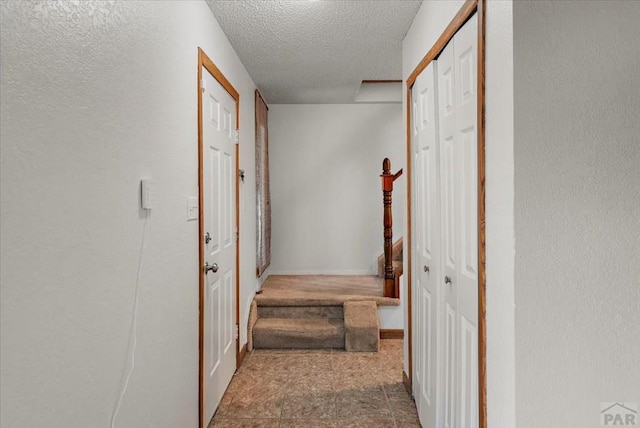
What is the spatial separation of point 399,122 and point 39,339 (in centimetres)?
462

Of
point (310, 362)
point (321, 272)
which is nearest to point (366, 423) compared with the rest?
point (310, 362)

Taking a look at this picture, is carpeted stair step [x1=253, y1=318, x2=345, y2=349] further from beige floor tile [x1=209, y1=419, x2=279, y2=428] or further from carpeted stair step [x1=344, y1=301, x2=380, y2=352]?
beige floor tile [x1=209, y1=419, x2=279, y2=428]

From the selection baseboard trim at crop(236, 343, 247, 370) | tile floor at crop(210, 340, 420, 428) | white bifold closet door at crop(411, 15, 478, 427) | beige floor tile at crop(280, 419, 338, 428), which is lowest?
beige floor tile at crop(280, 419, 338, 428)

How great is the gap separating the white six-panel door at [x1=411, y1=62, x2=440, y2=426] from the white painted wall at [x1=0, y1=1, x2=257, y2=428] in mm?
1176

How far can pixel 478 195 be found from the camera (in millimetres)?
1518

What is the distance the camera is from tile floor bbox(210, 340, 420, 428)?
2602 millimetres

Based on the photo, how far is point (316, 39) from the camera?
9.94 feet

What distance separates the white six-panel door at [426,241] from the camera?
2182 millimetres

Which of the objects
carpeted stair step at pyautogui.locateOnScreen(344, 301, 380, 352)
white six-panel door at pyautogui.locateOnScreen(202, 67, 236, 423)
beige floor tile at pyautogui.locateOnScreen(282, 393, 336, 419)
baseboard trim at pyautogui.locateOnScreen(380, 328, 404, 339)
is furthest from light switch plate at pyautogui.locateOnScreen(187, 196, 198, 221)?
baseboard trim at pyautogui.locateOnScreen(380, 328, 404, 339)

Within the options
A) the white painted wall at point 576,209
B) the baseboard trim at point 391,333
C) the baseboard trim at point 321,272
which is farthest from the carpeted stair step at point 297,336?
the white painted wall at point 576,209

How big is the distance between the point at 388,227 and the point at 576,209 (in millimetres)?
2685

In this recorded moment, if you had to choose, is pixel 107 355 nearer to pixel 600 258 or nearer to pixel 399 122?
pixel 600 258

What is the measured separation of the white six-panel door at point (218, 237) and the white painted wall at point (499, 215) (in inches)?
59.1

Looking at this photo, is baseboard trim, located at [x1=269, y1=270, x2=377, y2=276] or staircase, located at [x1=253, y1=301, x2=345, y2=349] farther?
baseboard trim, located at [x1=269, y1=270, x2=377, y2=276]
